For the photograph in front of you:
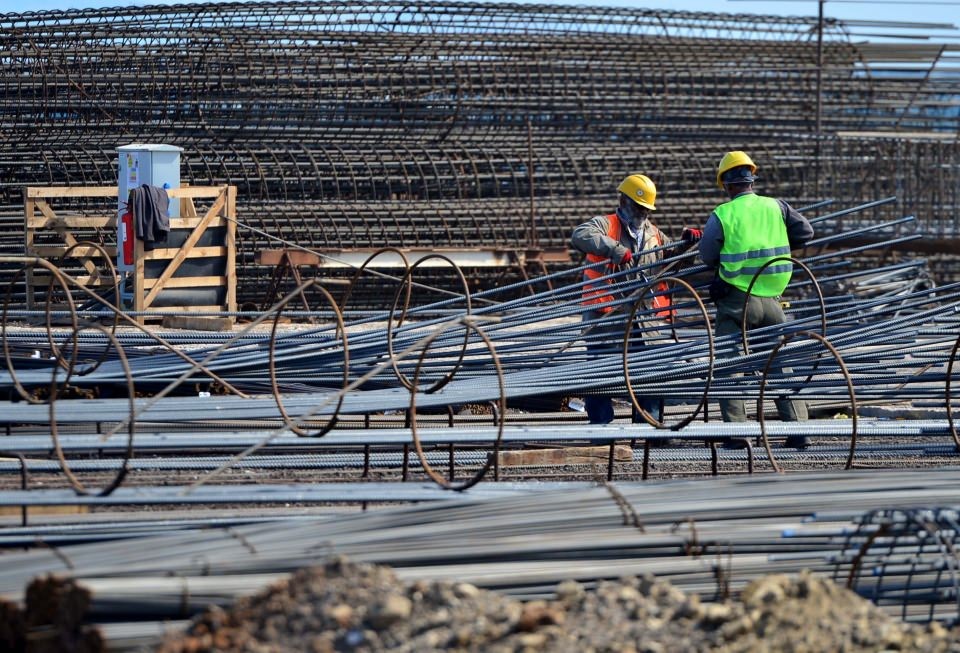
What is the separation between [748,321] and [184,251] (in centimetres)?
564

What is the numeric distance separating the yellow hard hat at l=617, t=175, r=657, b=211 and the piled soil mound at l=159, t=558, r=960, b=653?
13.3 ft

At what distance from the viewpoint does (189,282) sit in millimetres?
11844

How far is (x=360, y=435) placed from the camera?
6.30 m

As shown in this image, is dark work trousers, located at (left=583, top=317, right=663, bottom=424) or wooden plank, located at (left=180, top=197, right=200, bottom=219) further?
wooden plank, located at (left=180, top=197, right=200, bottom=219)

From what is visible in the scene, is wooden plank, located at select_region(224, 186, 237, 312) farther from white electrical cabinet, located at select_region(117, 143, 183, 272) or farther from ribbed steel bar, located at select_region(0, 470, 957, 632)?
ribbed steel bar, located at select_region(0, 470, 957, 632)

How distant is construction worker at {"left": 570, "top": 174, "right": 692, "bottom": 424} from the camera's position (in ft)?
26.4

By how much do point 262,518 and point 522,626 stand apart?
1.73 meters

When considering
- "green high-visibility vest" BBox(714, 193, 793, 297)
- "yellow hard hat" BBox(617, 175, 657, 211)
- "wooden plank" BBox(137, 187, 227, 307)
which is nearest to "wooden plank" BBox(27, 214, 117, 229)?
"wooden plank" BBox(137, 187, 227, 307)

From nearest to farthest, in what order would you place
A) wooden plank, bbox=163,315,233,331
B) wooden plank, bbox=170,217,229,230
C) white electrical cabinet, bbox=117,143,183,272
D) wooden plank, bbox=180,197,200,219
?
wooden plank, bbox=163,315,233,331 → white electrical cabinet, bbox=117,143,183,272 → wooden plank, bbox=170,217,229,230 → wooden plank, bbox=180,197,200,219

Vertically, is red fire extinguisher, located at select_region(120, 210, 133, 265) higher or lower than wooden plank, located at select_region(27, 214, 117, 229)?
lower

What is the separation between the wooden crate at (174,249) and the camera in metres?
11.6

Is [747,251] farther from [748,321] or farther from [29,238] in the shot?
[29,238]

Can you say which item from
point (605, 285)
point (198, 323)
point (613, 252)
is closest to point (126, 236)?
point (198, 323)

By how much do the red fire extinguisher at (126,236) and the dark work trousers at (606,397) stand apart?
4.58 metres
